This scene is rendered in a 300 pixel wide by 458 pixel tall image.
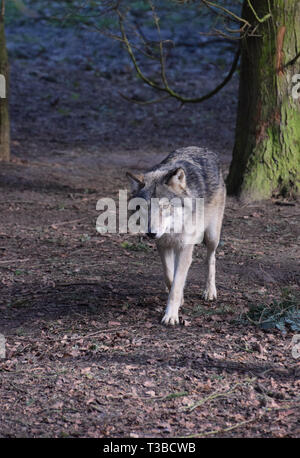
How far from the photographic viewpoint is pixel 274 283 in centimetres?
673

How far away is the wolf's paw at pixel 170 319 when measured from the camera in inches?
226

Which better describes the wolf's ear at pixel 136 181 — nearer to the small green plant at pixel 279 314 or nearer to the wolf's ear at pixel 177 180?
the wolf's ear at pixel 177 180

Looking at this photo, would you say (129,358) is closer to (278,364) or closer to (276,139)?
(278,364)

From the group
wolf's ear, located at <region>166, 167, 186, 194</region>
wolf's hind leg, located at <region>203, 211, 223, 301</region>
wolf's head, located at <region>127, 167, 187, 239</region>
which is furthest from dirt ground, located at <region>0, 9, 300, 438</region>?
wolf's ear, located at <region>166, 167, 186, 194</region>

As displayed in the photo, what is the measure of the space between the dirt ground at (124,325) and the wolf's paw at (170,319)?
0.24ft

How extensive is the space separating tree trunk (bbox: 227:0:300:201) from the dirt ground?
1.12 ft

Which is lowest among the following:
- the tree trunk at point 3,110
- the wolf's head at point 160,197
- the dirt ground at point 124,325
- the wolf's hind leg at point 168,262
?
the dirt ground at point 124,325

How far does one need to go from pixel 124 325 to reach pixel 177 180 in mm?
1418

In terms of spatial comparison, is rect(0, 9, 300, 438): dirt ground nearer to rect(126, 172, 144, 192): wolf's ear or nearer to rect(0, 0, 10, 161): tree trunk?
rect(0, 0, 10, 161): tree trunk

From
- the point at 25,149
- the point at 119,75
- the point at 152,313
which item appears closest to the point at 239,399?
the point at 152,313

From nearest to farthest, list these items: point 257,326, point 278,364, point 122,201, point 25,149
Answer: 1. point 278,364
2. point 257,326
3. point 122,201
4. point 25,149

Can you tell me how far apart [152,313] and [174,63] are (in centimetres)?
1583

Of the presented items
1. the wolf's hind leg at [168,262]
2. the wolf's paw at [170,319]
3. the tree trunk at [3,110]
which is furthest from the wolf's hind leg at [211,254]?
the tree trunk at [3,110]

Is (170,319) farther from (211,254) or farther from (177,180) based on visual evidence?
(177,180)
